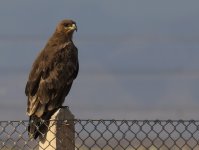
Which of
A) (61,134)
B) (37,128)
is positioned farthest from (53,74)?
(61,134)

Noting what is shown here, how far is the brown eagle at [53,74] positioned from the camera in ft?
Answer: 26.4

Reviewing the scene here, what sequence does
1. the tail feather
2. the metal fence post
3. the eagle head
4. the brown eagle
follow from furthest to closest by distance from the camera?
the eagle head
the brown eagle
the tail feather
the metal fence post

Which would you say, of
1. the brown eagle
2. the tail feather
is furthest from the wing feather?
the tail feather

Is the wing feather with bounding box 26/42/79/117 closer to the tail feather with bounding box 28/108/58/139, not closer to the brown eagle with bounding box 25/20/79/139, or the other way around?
the brown eagle with bounding box 25/20/79/139

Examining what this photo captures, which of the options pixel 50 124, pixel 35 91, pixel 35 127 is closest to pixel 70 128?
pixel 50 124

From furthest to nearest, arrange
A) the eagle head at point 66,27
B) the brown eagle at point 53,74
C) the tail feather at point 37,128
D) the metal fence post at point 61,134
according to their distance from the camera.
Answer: the eagle head at point 66,27 → the brown eagle at point 53,74 → the tail feather at point 37,128 → the metal fence post at point 61,134

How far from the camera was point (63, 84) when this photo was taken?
8.91m

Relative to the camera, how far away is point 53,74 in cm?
889

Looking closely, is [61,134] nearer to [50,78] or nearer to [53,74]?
[50,78]

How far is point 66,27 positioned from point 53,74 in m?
1.25

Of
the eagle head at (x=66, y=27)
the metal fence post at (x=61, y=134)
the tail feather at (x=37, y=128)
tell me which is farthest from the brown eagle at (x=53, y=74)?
the metal fence post at (x=61, y=134)

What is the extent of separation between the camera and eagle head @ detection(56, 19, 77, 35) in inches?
387

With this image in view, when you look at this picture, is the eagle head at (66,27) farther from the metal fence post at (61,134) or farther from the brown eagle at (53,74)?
the metal fence post at (61,134)

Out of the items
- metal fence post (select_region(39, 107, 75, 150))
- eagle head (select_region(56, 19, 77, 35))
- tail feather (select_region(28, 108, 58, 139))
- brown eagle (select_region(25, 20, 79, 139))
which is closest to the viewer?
metal fence post (select_region(39, 107, 75, 150))
